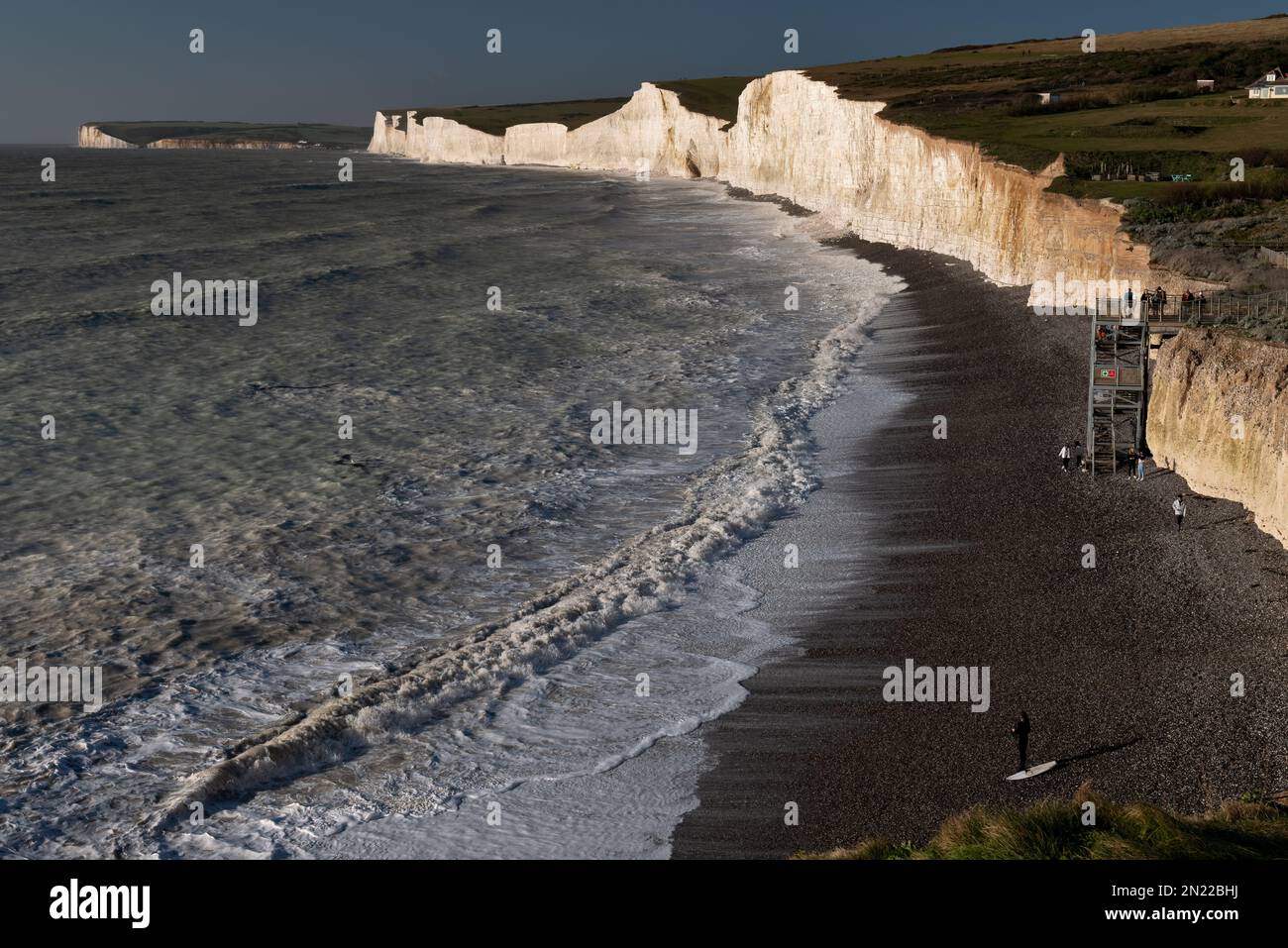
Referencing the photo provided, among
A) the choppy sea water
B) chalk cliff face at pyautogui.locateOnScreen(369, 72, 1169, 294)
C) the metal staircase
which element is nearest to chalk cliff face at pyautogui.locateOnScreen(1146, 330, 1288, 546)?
→ the metal staircase

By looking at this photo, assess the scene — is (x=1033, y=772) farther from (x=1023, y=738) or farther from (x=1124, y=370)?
(x=1124, y=370)

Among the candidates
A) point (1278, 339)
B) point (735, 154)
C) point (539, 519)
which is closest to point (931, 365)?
point (1278, 339)

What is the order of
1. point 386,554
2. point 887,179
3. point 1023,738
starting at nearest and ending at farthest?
1. point 1023,738
2. point 386,554
3. point 887,179

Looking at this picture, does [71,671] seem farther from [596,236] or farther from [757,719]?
[596,236]

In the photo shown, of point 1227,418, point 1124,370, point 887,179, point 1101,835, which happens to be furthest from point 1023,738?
point 887,179

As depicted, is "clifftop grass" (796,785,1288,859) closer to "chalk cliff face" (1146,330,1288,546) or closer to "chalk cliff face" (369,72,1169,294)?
"chalk cliff face" (1146,330,1288,546)

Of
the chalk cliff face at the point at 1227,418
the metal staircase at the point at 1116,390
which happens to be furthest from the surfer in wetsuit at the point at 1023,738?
the metal staircase at the point at 1116,390
